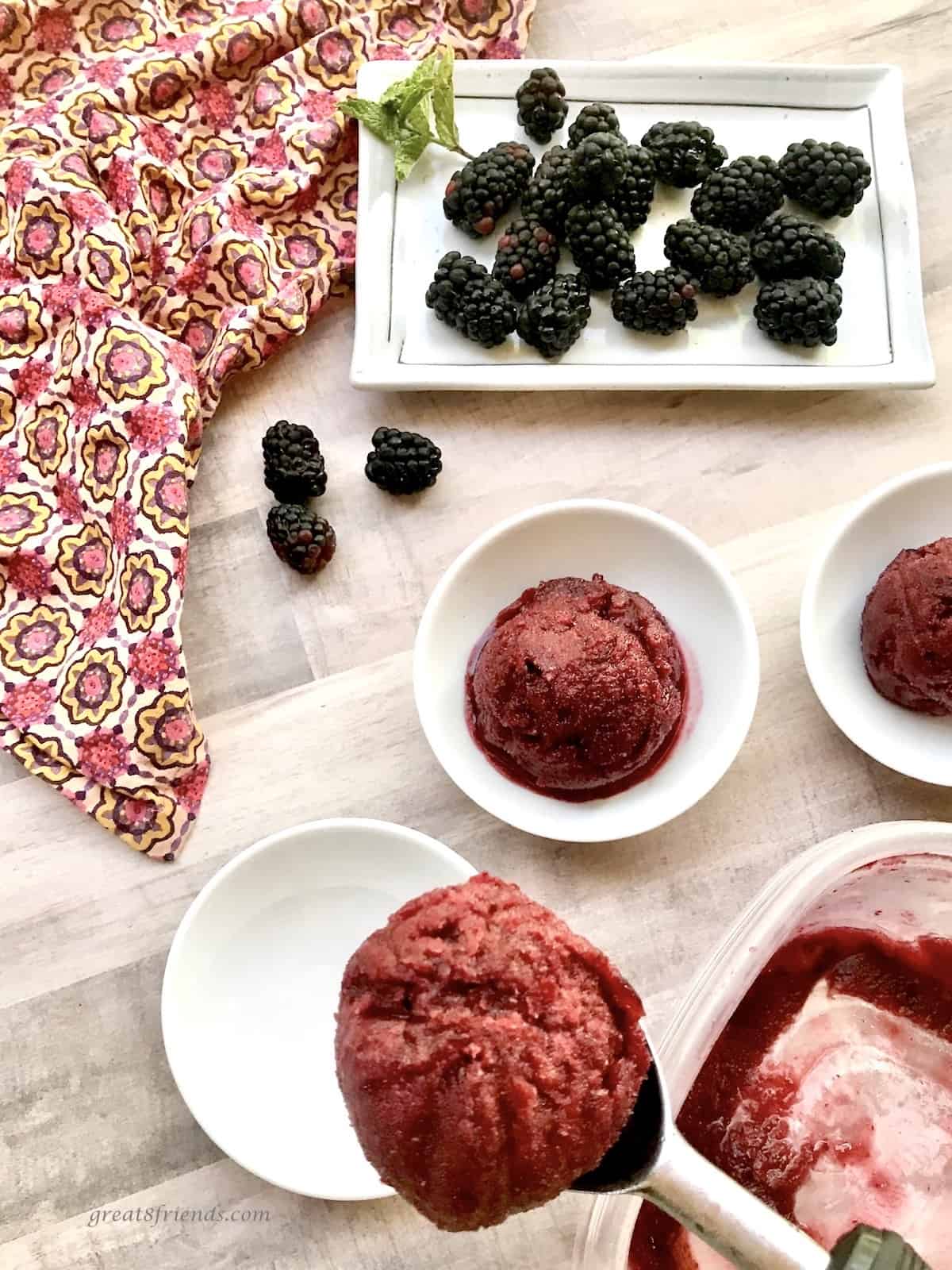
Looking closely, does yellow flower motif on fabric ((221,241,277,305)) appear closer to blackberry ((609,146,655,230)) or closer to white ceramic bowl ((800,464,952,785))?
blackberry ((609,146,655,230))

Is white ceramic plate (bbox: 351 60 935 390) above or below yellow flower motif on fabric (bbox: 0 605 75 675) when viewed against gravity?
above

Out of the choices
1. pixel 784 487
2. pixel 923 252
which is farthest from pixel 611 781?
pixel 923 252

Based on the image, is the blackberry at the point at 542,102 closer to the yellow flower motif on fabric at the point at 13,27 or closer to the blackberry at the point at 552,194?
the blackberry at the point at 552,194

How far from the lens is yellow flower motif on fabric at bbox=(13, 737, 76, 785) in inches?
60.2

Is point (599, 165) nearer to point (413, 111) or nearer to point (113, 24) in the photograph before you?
point (413, 111)

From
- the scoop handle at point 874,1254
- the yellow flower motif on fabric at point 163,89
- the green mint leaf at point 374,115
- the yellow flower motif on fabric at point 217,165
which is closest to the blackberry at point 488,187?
the green mint leaf at point 374,115

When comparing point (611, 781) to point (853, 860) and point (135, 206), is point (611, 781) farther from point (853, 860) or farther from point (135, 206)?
point (135, 206)

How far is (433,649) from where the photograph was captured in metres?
1.49

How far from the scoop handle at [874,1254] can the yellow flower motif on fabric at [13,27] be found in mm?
1891

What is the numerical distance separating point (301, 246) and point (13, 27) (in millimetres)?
542

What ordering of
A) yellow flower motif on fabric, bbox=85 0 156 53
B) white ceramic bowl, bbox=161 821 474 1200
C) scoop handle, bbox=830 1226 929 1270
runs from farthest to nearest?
yellow flower motif on fabric, bbox=85 0 156 53
white ceramic bowl, bbox=161 821 474 1200
scoop handle, bbox=830 1226 929 1270

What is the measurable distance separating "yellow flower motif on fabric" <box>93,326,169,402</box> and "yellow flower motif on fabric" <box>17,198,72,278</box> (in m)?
0.16

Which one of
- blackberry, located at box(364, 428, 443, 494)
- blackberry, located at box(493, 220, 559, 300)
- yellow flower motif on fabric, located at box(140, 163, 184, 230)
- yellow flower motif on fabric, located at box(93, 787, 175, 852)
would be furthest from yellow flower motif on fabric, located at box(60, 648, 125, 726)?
blackberry, located at box(493, 220, 559, 300)

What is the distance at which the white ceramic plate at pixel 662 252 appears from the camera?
1.61 meters
